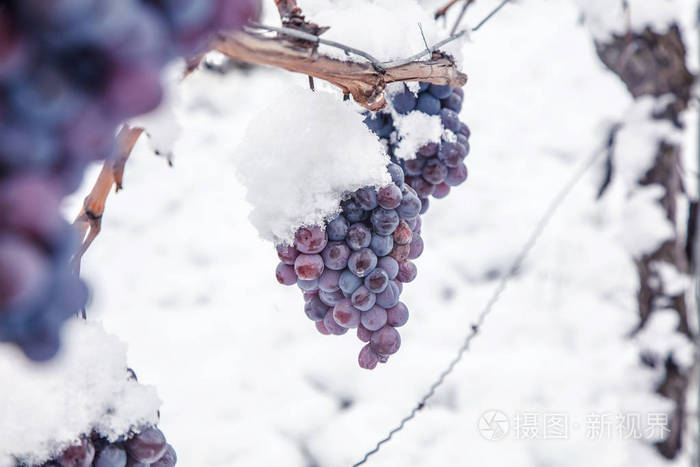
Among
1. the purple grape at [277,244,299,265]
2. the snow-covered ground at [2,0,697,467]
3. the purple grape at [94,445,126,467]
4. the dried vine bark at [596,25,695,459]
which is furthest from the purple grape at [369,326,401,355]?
the dried vine bark at [596,25,695,459]

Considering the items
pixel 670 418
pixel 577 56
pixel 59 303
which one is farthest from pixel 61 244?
pixel 577 56

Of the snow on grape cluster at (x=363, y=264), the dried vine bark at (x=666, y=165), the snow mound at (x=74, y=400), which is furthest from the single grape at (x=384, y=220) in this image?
the dried vine bark at (x=666, y=165)

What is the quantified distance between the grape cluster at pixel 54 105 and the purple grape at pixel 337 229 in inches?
10.9

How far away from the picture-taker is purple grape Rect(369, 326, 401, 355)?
50cm

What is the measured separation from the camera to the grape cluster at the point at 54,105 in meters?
0.19

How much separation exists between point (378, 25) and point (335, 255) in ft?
0.74

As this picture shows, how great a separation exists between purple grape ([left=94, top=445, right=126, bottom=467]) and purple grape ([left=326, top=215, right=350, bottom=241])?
23 cm

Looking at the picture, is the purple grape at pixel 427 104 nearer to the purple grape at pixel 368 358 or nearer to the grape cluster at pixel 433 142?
the grape cluster at pixel 433 142

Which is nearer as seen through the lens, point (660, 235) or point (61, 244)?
point (61, 244)

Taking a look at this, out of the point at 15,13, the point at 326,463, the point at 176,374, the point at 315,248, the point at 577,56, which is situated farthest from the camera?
the point at 577,56

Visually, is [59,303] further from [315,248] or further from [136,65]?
[315,248]

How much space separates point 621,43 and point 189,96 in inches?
61.1

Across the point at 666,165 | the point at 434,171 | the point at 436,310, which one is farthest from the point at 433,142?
the point at 436,310

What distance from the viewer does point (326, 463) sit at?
3.80 feet
